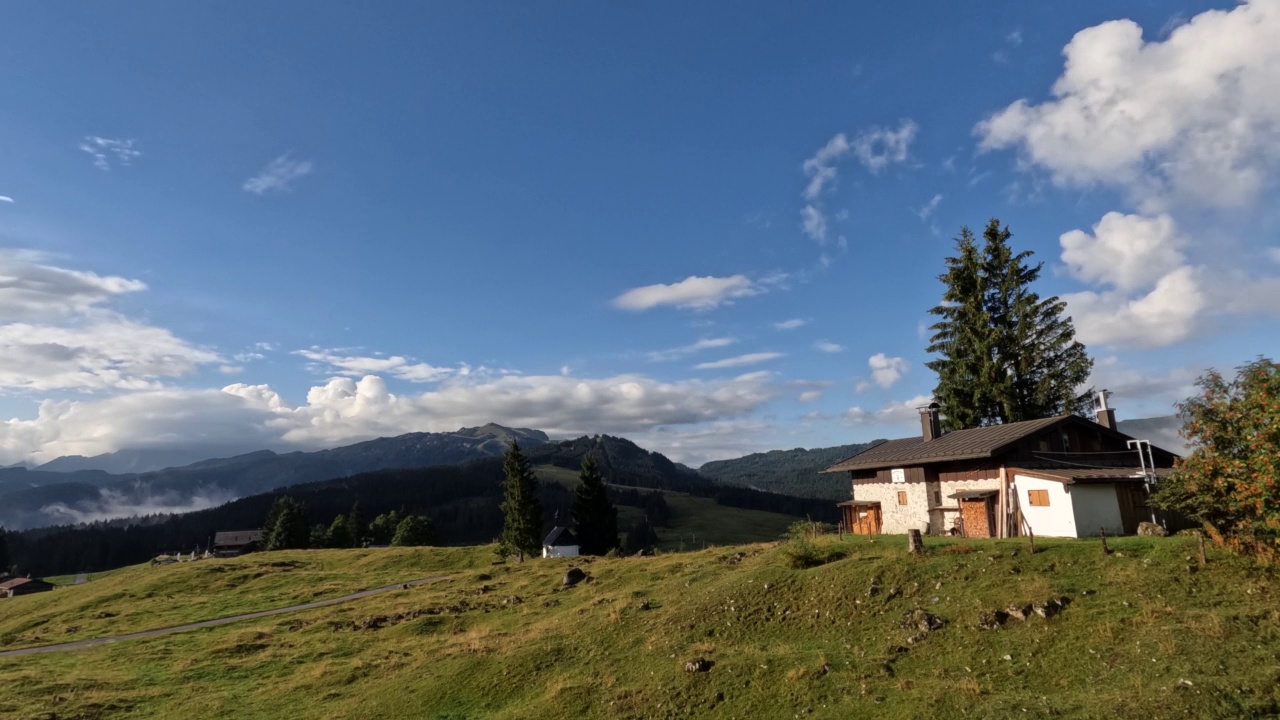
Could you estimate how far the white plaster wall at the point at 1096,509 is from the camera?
103ft

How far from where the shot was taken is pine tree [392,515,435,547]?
115 meters

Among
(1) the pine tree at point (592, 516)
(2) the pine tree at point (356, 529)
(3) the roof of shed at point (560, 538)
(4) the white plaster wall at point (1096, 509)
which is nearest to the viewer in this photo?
(4) the white plaster wall at point (1096, 509)

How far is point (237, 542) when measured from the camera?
478 feet

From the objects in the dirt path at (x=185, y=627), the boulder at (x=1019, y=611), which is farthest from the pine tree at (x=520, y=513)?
the boulder at (x=1019, y=611)

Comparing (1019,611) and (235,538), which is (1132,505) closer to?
(1019,611)

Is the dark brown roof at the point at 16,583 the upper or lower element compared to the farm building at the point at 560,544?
lower

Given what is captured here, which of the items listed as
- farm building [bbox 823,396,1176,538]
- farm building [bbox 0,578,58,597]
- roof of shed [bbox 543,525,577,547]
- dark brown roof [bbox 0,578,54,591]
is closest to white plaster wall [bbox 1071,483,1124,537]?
farm building [bbox 823,396,1176,538]

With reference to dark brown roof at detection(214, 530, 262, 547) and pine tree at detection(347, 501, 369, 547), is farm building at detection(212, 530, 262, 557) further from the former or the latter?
pine tree at detection(347, 501, 369, 547)

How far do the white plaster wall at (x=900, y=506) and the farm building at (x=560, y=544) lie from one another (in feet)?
134

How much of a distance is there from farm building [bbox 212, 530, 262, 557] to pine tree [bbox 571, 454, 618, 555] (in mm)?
99634

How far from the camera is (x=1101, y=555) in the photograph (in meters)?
24.7

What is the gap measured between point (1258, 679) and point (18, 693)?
4601 cm

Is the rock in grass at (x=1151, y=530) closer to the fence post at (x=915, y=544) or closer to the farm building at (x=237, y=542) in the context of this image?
the fence post at (x=915, y=544)

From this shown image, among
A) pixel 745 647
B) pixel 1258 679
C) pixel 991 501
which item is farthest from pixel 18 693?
pixel 991 501
